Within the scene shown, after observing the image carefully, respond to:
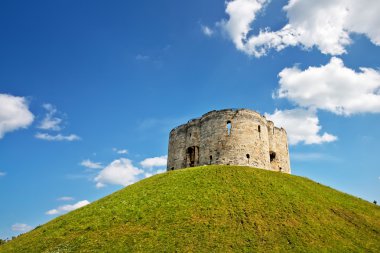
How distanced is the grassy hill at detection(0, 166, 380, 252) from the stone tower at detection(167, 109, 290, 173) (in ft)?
16.1

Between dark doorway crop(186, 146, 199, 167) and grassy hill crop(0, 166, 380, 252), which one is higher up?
dark doorway crop(186, 146, 199, 167)

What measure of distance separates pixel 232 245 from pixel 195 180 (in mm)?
11191

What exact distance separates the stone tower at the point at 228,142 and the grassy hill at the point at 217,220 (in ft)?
16.1

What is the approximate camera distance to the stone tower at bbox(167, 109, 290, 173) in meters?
37.8

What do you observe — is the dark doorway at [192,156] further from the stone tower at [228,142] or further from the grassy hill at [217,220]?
the grassy hill at [217,220]

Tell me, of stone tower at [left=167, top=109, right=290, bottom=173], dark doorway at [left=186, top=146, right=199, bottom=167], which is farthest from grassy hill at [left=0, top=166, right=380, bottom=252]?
dark doorway at [left=186, top=146, right=199, bottom=167]

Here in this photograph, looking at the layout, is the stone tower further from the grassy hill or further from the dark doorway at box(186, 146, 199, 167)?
the grassy hill

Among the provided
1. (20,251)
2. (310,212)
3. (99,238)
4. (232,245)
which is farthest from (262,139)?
(20,251)

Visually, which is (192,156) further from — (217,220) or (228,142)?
(217,220)

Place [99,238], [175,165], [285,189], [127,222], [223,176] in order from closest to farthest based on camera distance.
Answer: [99,238], [127,222], [285,189], [223,176], [175,165]

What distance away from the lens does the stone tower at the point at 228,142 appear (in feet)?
124

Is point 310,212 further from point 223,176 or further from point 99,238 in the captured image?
point 99,238

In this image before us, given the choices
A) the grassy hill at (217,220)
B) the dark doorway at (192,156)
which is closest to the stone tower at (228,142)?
the dark doorway at (192,156)

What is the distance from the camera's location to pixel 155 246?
2070cm
